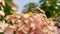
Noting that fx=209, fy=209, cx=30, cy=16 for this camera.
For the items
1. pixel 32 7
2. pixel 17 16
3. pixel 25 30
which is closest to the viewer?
pixel 25 30

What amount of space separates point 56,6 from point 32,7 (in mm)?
215

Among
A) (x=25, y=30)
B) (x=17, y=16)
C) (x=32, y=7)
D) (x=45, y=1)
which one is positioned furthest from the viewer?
(x=45, y=1)

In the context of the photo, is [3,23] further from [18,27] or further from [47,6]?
[47,6]

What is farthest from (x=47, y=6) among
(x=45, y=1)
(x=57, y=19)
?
(x=57, y=19)

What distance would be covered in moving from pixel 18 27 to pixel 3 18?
20cm

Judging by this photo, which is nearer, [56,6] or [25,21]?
[25,21]

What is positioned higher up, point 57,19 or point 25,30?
point 25,30

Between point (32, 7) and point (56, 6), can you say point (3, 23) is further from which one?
point (56, 6)

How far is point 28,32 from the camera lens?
79 cm

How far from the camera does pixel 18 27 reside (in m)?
0.79

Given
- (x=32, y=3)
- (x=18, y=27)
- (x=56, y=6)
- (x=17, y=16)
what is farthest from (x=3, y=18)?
(x=56, y=6)

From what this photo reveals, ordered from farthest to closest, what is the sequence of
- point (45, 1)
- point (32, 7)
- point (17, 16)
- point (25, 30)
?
point (45, 1) < point (32, 7) < point (17, 16) < point (25, 30)

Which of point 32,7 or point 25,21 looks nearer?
point 25,21

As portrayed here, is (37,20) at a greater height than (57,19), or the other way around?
(37,20)
